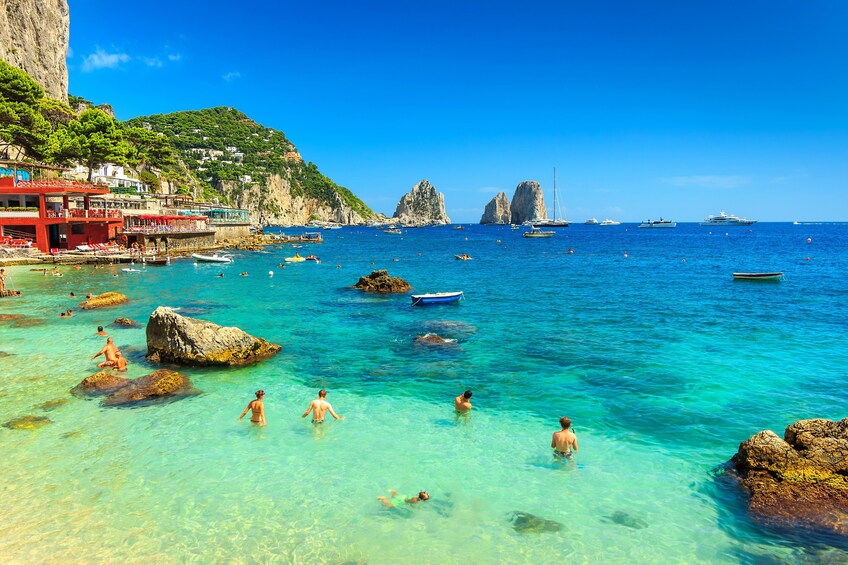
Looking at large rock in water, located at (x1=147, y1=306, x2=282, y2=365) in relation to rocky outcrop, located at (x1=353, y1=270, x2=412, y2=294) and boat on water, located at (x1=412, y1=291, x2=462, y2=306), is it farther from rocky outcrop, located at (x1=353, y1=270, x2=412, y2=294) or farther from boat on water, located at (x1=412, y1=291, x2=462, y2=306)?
rocky outcrop, located at (x1=353, y1=270, x2=412, y2=294)

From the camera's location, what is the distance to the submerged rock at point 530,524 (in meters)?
9.42

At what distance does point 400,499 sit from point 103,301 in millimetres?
28616

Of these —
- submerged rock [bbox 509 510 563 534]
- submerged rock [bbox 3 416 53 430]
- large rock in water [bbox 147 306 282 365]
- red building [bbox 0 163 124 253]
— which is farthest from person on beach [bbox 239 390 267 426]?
red building [bbox 0 163 124 253]

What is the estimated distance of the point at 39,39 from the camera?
297ft

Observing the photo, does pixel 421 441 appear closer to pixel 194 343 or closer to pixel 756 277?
pixel 194 343

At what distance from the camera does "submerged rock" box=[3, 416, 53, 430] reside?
1310 cm

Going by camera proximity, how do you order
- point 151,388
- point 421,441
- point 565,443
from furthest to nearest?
point 151,388 → point 421,441 → point 565,443

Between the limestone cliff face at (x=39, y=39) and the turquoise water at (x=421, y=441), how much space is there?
82.3m

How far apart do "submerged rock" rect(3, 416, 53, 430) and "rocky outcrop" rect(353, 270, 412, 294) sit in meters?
26.3

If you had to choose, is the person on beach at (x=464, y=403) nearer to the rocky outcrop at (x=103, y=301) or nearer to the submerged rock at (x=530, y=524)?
the submerged rock at (x=530, y=524)

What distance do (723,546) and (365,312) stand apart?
24382mm

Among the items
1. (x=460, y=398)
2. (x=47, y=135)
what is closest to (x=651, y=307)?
(x=460, y=398)

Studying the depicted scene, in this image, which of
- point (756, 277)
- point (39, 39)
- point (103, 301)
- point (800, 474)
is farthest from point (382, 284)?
point (39, 39)

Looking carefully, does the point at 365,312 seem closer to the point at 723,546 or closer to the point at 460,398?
the point at 460,398
